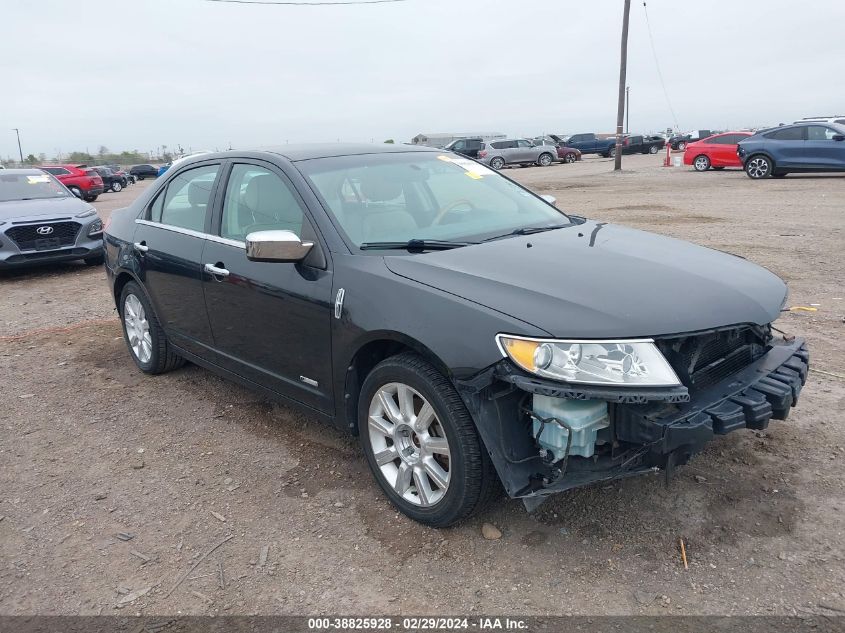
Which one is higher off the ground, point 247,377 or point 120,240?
point 120,240

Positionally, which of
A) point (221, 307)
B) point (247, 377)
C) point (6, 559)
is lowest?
point (6, 559)

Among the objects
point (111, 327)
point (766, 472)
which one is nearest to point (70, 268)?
point (111, 327)

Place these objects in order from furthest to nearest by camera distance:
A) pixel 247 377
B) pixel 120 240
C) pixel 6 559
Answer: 1. pixel 120 240
2. pixel 247 377
3. pixel 6 559

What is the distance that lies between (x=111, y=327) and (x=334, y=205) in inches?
164

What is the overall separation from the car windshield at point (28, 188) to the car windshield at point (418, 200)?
332 inches

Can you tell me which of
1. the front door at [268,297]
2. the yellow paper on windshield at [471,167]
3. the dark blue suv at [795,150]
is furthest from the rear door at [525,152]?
the front door at [268,297]

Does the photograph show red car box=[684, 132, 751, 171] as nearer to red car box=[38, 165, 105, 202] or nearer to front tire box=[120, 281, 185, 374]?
red car box=[38, 165, 105, 202]

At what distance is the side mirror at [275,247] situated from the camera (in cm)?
331

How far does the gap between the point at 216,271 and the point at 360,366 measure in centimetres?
126

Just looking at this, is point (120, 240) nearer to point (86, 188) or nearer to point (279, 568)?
point (279, 568)

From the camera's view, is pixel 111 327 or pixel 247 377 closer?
pixel 247 377

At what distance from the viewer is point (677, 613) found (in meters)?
2.51

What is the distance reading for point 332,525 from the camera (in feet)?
10.5

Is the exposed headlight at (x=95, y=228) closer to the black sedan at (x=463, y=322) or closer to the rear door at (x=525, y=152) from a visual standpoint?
the black sedan at (x=463, y=322)
